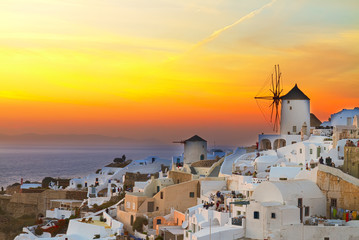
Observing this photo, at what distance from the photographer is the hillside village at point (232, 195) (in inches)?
1235

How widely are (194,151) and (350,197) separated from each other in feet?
74.4

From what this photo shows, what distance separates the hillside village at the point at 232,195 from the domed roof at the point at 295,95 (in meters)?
0.09

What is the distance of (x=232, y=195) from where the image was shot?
119 feet

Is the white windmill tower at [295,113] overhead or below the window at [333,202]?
overhead

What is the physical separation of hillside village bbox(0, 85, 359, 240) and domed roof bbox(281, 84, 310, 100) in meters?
0.09

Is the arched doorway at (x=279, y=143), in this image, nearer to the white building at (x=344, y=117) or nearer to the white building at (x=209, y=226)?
the white building at (x=344, y=117)

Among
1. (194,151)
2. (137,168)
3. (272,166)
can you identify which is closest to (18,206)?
(137,168)

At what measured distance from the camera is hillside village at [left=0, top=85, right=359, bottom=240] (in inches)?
1235

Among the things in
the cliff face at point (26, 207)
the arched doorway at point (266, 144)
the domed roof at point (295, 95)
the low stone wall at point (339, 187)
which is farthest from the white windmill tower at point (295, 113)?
the cliff face at point (26, 207)

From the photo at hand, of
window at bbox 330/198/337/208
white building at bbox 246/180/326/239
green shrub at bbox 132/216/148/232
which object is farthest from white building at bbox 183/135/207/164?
window at bbox 330/198/337/208

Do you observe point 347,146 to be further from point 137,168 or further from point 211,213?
point 137,168

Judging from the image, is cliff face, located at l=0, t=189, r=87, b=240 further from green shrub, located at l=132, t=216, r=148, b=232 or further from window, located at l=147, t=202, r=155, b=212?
green shrub, located at l=132, t=216, r=148, b=232

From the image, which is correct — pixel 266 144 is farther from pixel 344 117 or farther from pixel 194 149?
pixel 194 149

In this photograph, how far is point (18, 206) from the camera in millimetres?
54188
